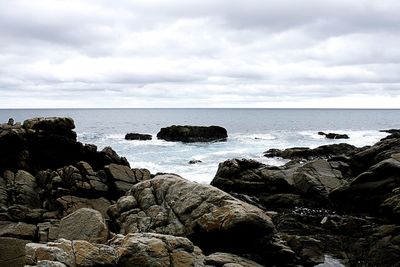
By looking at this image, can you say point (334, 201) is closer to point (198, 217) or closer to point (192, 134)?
point (198, 217)

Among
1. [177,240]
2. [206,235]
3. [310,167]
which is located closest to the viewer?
[177,240]

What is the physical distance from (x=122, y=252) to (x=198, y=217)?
4180mm

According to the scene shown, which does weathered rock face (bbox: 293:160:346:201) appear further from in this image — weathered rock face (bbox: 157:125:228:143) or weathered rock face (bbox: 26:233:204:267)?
weathered rock face (bbox: 157:125:228:143)

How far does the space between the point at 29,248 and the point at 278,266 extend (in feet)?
Answer: 26.4

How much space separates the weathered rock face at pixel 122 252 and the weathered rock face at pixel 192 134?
63564 mm

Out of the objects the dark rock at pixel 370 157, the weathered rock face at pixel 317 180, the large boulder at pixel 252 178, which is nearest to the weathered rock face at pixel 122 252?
the weathered rock face at pixel 317 180

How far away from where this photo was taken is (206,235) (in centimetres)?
1396

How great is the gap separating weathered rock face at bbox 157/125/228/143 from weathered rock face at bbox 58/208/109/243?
6021 centimetres

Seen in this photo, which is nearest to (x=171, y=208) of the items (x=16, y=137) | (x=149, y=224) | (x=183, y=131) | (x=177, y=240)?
(x=149, y=224)

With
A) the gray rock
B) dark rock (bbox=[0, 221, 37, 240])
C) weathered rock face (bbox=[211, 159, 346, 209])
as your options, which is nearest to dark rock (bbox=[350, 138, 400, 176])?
weathered rock face (bbox=[211, 159, 346, 209])

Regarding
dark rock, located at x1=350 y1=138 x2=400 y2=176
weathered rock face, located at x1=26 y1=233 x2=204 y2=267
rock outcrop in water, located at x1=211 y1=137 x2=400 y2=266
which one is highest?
dark rock, located at x1=350 y1=138 x2=400 y2=176

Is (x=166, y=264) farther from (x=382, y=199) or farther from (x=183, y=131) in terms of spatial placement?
(x=183, y=131)

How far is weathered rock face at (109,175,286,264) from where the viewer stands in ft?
45.1

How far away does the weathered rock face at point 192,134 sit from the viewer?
77.1m
